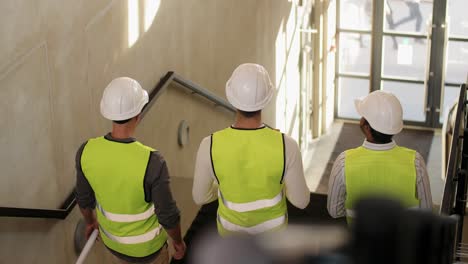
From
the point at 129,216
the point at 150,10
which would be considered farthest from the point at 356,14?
the point at 129,216

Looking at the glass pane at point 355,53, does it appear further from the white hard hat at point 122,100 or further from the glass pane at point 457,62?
the white hard hat at point 122,100

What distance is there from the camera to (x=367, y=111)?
3807 mm

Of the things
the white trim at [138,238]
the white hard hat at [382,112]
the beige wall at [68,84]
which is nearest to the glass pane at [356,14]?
the beige wall at [68,84]

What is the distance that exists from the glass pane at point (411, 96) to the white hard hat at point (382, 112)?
1054 centimetres

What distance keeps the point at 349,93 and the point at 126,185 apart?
11660 millimetres

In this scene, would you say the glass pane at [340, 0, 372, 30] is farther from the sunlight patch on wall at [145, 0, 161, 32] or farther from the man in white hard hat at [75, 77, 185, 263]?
the man in white hard hat at [75, 77, 185, 263]

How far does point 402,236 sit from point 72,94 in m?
3.37

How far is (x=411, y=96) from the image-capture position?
46.8 feet

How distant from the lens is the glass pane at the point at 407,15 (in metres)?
13.5

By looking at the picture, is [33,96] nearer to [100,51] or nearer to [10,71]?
[10,71]

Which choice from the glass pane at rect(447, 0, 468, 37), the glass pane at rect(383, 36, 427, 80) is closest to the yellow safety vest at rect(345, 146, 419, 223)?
the glass pane at rect(447, 0, 468, 37)

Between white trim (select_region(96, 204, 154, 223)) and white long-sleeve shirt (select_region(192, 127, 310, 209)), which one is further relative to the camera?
white trim (select_region(96, 204, 154, 223))

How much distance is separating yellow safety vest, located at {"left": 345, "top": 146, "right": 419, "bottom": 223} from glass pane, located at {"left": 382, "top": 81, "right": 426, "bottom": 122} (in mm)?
10843

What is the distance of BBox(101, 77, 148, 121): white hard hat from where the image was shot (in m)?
3.49
